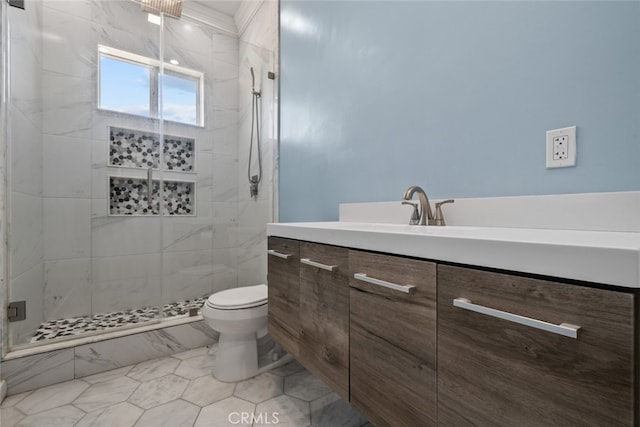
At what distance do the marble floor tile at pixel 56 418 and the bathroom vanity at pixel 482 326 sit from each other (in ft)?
3.76

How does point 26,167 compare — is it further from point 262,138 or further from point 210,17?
point 210,17

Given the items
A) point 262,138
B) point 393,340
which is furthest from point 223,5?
point 393,340

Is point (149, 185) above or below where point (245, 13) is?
below

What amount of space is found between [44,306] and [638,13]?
10.2 feet

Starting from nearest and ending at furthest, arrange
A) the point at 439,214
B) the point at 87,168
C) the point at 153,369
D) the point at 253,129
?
the point at 439,214
the point at 153,369
the point at 87,168
the point at 253,129

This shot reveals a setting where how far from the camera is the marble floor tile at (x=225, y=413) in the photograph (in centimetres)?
121

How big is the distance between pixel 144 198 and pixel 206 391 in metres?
1.59

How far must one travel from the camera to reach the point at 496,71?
3.21ft

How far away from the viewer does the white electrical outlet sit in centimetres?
80

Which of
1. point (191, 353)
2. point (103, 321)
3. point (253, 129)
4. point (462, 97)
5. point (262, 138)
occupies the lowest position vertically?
point (191, 353)

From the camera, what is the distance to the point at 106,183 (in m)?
2.25

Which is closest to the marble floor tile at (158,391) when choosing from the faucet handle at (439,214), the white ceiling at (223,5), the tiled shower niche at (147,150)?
the faucet handle at (439,214)

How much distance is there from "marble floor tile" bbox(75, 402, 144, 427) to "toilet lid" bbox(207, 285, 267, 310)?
524mm

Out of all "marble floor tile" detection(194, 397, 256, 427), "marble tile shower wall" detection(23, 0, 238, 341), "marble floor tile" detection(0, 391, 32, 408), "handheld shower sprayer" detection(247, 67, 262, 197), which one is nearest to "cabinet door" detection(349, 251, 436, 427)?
"marble floor tile" detection(194, 397, 256, 427)
